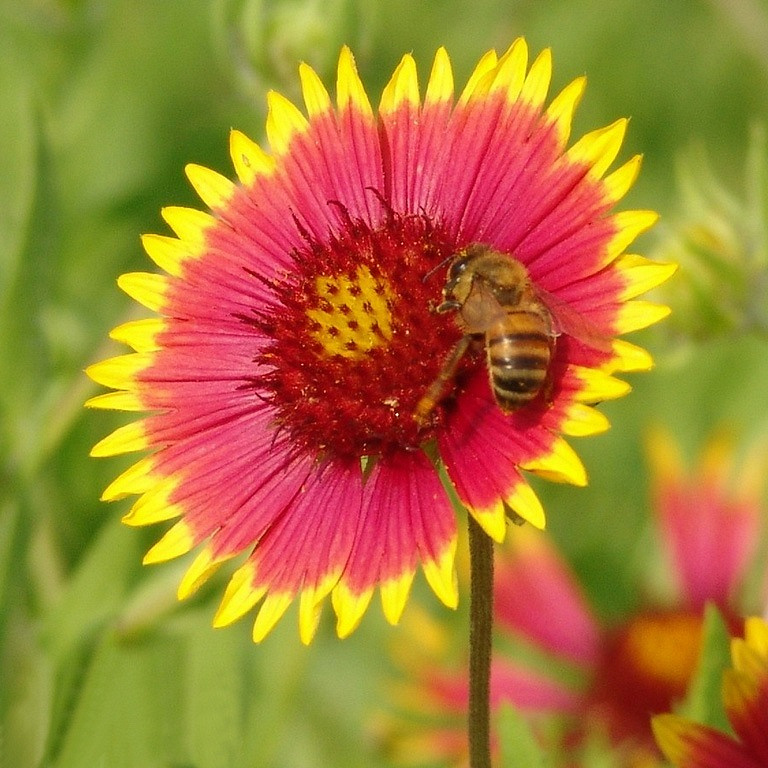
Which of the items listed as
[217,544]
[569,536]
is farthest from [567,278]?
[569,536]

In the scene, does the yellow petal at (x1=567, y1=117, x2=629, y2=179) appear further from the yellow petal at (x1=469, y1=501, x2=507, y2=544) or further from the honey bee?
the yellow petal at (x1=469, y1=501, x2=507, y2=544)

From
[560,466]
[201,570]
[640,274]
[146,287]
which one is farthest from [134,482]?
[640,274]

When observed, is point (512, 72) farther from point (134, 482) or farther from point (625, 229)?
point (134, 482)

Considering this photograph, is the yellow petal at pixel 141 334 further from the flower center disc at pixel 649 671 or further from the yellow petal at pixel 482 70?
the flower center disc at pixel 649 671

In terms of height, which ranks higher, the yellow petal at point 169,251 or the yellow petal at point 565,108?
the yellow petal at point 565,108

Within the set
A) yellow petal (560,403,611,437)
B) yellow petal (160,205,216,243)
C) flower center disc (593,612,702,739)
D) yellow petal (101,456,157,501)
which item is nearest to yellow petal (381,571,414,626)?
yellow petal (560,403,611,437)

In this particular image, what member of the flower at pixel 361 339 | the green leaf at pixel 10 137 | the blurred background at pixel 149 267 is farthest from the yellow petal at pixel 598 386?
the green leaf at pixel 10 137
